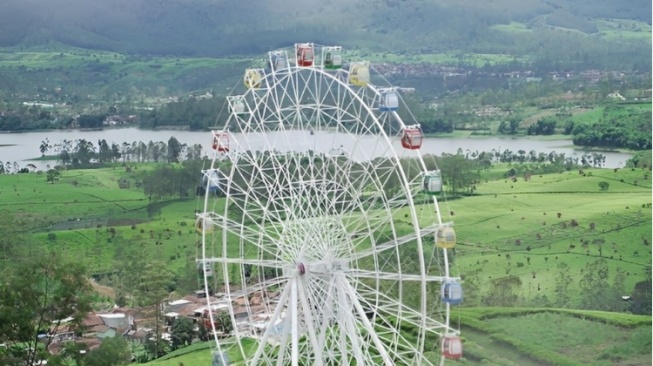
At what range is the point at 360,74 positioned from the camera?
2392cm

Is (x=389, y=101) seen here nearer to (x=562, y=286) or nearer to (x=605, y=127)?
(x=562, y=286)

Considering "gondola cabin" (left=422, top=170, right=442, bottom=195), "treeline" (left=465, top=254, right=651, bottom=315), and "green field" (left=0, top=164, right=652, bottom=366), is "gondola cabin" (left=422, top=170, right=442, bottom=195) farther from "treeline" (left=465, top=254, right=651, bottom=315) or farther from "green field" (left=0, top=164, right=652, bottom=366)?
"treeline" (left=465, top=254, right=651, bottom=315)

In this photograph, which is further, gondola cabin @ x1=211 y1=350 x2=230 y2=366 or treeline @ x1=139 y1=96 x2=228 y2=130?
treeline @ x1=139 y1=96 x2=228 y2=130

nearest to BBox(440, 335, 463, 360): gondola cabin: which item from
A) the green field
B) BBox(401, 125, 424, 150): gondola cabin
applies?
BBox(401, 125, 424, 150): gondola cabin

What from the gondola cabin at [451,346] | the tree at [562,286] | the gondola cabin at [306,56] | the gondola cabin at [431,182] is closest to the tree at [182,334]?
the tree at [562,286]

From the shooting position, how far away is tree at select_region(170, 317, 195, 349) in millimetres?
41312

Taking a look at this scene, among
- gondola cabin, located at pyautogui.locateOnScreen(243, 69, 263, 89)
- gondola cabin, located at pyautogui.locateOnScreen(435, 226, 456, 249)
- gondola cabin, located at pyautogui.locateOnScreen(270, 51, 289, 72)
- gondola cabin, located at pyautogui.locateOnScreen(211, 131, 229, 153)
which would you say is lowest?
gondola cabin, located at pyautogui.locateOnScreen(435, 226, 456, 249)

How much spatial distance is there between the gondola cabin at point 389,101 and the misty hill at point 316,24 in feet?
391

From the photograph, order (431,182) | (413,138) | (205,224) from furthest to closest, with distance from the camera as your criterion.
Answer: (205,224) < (413,138) < (431,182)

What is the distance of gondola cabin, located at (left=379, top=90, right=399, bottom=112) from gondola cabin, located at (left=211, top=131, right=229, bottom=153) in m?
4.19

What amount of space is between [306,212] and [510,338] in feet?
50.0

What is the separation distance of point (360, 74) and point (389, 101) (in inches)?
40.8

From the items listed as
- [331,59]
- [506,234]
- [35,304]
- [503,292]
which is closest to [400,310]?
[331,59]

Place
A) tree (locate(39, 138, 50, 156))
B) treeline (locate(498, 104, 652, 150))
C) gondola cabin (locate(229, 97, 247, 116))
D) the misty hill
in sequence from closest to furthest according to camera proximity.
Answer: gondola cabin (locate(229, 97, 247, 116)) → treeline (locate(498, 104, 652, 150)) → tree (locate(39, 138, 50, 156)) → the misty hill
